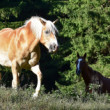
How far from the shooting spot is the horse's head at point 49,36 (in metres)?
8.37

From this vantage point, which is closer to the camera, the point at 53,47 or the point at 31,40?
the point at 53,47

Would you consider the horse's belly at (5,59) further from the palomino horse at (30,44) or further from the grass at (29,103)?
the grass at (29,103)

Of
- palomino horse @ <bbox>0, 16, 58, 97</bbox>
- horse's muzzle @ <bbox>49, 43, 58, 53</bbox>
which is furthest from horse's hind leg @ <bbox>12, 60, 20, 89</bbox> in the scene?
horse's muzzle @ <bbox>49, 43, 58, 53</bbox>

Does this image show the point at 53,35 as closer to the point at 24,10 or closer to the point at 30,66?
the point at 30,66

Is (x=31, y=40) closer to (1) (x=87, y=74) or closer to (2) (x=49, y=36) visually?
(2) (x=49, y=36)

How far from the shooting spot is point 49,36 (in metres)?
8.53

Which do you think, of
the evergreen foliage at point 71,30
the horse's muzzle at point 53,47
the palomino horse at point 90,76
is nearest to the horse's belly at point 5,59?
the horse's muzzle at point 53,47

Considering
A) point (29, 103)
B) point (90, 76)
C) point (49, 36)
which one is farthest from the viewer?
point (90, 76)

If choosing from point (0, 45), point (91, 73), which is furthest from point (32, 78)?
point (0, 45)

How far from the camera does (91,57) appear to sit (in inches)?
1002

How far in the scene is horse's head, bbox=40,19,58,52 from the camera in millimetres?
8367

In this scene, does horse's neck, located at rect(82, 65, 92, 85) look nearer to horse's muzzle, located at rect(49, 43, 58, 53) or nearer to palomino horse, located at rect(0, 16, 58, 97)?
palomino horse, located at rect(0, 16, 58, 97)

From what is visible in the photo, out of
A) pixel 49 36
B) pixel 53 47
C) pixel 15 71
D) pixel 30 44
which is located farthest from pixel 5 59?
pixel 53 47

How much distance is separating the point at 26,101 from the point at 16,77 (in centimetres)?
227
